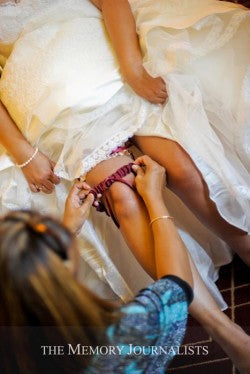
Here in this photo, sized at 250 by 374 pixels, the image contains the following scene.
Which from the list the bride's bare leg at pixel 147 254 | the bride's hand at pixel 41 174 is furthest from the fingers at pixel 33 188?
the bride's bare leg at pixel 147 254

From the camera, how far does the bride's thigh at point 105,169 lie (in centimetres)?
118

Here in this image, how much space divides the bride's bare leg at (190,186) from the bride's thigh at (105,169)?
73mm

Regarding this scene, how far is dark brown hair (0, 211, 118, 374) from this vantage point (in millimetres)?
663

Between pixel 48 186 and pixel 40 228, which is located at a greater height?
pixel 40 228

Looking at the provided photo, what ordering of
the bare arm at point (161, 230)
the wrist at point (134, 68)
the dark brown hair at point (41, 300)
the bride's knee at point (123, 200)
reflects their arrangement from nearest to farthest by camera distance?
the dark brown hair at point (41, 300) < the bare arm at point (161, 230) < the bride's knee at point (123, 200) < the wrist at point (134, 68)

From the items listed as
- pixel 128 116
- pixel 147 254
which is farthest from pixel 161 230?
pixel 128 116

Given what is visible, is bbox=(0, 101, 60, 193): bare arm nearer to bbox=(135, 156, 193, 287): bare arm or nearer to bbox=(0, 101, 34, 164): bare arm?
bbox=(0, 101, 34, 164): bare arm

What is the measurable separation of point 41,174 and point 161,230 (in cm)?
39

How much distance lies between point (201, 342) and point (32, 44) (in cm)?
84

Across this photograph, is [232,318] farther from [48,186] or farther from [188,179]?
[48,186]

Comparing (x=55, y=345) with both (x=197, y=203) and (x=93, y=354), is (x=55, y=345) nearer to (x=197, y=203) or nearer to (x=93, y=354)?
(x=93, y=354)

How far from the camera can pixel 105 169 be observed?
118cm

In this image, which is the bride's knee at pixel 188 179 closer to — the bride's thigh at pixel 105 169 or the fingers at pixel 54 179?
the bride's thigh at pixel 105 169

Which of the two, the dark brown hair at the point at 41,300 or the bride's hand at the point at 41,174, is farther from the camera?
the bride's hand at the point at 41,174
